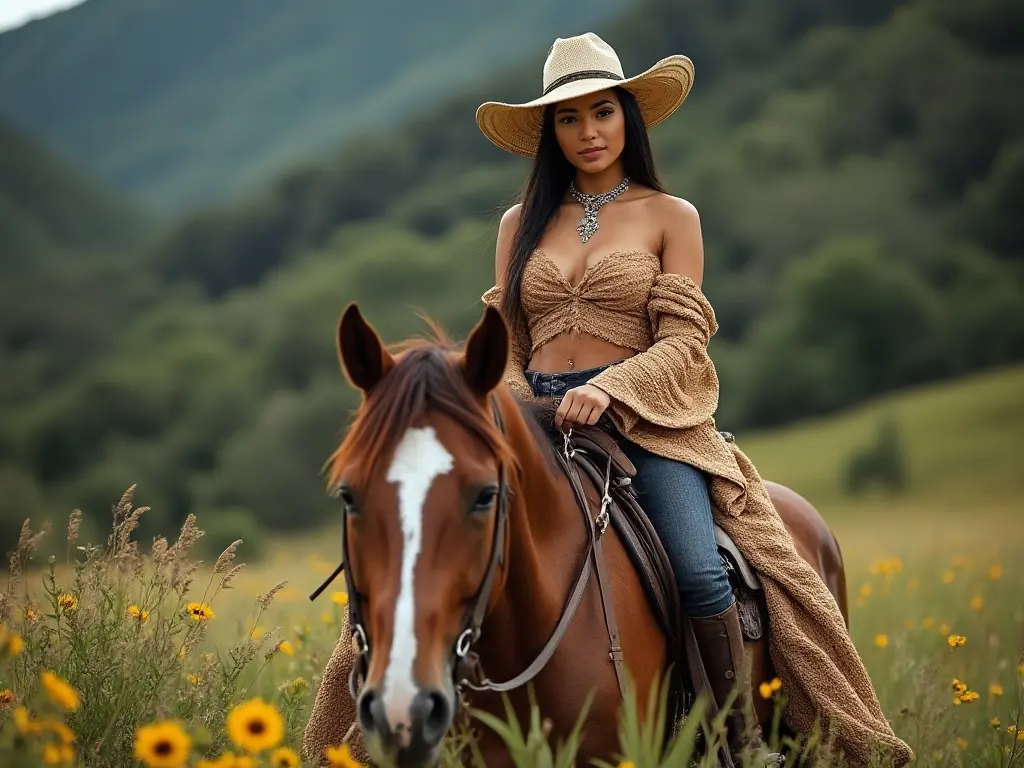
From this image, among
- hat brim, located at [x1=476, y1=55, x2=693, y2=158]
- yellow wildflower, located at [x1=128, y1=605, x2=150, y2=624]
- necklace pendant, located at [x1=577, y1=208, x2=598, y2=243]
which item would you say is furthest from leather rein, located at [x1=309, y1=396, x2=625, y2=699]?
hat brim, located at [x1=476, y1=55, x2=693, y2=158]

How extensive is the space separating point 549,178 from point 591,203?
25 cm

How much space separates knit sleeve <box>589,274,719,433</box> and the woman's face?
65cm

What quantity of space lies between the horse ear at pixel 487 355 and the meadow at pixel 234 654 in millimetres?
1055

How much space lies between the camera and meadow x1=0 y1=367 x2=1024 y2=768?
9.57 ft

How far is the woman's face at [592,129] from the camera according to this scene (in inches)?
188

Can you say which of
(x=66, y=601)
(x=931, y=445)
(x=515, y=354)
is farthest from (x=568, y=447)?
(x=931, y=445)

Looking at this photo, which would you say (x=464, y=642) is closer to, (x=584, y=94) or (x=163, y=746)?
(x=163, y=746)

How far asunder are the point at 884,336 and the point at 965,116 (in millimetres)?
31427

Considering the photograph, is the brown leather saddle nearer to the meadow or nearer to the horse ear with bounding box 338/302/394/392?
the meadow

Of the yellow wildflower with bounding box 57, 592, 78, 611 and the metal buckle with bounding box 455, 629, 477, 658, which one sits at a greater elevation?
the metal buckle with bounding box 455, 629, 477, 658

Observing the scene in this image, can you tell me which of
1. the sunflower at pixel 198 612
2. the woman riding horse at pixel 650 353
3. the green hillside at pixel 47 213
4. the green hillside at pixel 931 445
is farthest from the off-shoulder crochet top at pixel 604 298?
the green hillside at pixel 47 213

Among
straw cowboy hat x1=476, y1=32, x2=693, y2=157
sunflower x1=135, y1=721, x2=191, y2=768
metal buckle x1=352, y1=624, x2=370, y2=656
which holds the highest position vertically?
straw cowboy hat x1=476, y1=32, x2=693, y2=157

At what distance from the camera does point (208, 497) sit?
5325 cm

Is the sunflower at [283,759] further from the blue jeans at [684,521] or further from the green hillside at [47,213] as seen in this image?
the green hillside at [47,213]
